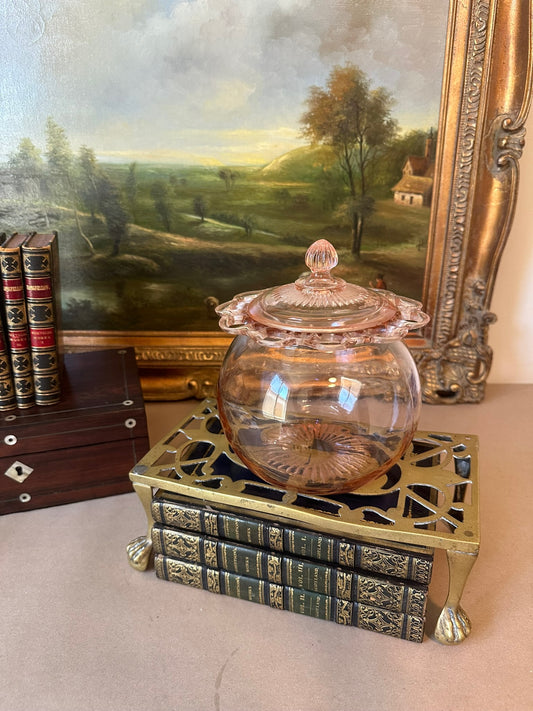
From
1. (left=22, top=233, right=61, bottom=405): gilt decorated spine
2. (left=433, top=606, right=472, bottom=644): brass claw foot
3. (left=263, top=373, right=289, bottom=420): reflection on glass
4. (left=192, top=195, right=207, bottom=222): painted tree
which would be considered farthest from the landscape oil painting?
(left=433, top=606, right=472, bottom=644): brass claw foot

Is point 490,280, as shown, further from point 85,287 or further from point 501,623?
point 85,287

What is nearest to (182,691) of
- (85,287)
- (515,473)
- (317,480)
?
(317,480)

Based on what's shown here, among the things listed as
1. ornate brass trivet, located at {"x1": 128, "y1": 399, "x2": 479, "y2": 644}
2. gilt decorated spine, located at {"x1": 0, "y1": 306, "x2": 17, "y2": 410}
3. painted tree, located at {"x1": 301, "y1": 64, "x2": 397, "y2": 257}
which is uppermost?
painted tree, located at {"x1": 301, "y1": 64, "x2": 397, "y2": 257}

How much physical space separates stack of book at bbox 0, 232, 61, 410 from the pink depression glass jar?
357mm

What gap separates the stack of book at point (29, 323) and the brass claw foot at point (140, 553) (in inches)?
12.1

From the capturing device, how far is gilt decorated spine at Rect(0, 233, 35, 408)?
963 mm

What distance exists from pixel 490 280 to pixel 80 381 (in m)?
0.84

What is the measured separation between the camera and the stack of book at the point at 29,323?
971 millimetres

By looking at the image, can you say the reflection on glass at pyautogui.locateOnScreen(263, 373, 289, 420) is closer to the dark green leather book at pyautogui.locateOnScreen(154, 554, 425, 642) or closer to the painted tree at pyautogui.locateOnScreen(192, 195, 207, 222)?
the dark green leather book at pyautogui.locateOnScreen(154, 554, 425, 642)

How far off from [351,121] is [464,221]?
0.29 metres

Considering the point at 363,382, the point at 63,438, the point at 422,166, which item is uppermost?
the point at 422,166

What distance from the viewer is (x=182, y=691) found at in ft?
2.32

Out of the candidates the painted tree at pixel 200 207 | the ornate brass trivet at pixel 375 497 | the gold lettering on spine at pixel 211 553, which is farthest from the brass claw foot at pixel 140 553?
the painted tree at pixel 200 207

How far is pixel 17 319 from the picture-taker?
39.1 inches
